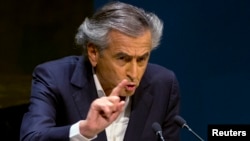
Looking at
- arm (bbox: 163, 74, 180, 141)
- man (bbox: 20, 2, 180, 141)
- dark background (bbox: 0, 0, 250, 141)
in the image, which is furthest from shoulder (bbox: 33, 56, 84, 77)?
dark background (bbox: 0, 0, 250, 141)

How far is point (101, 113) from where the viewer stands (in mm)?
1472

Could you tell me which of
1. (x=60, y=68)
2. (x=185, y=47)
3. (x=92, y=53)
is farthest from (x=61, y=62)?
(x=185, y=47)

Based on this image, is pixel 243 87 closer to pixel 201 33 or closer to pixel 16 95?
pixel 201 33

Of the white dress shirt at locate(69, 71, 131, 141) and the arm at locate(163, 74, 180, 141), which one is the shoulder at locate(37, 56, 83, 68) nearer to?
the white dress shirt at locate(69, 71, 131, 141)

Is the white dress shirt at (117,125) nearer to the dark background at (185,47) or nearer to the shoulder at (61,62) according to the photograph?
the shoulder at (61,62)

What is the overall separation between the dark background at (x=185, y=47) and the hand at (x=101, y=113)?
4.43ft

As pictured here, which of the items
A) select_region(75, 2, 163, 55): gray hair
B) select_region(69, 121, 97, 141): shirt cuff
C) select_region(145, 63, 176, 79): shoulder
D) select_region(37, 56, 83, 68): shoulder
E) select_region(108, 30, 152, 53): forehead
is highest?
select_region(75, 2, 163, 55): gray hair

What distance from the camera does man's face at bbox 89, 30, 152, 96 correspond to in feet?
5.74

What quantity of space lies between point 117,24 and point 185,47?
1.14 meters

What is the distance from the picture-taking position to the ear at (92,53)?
185 centimetres

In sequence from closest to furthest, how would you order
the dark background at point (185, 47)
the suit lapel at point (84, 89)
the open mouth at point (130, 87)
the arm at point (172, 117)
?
the open mouth at point (130, 87)
the suit lapel at point (84, 89)
the arm at point (172, 117)
the dark background at point (185, 47)

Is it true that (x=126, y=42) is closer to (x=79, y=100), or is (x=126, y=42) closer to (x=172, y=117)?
A: (x=79, y=100)

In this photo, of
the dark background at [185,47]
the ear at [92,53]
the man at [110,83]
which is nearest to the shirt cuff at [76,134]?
the man at [110,83]

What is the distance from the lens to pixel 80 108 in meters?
1.86
